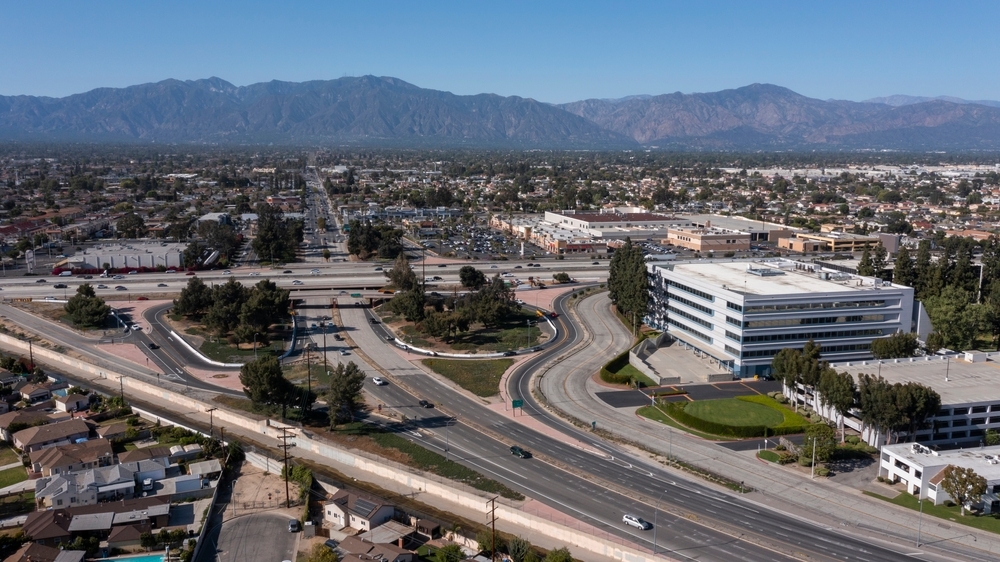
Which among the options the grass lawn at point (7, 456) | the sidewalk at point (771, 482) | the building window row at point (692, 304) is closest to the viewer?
the sidewalk at point (771, 482)

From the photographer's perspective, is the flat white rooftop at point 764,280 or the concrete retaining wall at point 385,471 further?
the flat white rooftop at point 764,280

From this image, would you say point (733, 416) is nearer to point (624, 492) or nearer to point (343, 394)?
point (624, 492)

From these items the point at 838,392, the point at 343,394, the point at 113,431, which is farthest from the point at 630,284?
the point at 113,431

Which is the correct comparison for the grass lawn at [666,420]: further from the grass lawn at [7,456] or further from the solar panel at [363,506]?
the grass lawn at [7,456]

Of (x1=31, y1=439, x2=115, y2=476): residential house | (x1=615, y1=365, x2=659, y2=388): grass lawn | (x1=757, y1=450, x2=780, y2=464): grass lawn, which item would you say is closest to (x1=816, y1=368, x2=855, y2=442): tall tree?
(x1=757, y1=450, x2=780, y2=464): grass lawn

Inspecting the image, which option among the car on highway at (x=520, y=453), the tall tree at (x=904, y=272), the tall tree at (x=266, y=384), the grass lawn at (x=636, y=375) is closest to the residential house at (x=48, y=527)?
the tall tree at (x=266, y=384)

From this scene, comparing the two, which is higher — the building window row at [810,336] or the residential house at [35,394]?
the building window row at [810,336]
